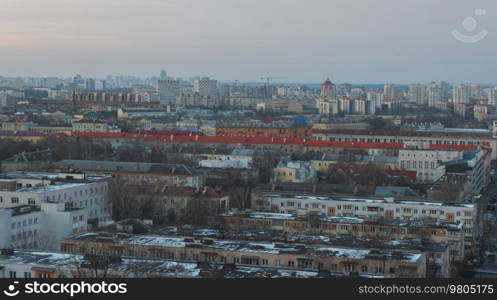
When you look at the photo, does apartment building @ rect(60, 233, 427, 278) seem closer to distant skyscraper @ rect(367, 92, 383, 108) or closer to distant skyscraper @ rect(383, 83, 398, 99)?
distant skyscraper @ rect(367, 92, 383, 108)

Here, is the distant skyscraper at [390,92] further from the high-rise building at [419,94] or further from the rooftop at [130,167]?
the rooftop at [130,167]

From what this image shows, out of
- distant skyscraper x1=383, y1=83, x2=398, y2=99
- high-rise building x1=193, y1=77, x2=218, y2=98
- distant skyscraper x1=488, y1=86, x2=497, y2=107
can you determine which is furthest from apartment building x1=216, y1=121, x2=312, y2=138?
distant skyscraper x1=383, y1=83, x2=398, y2=99

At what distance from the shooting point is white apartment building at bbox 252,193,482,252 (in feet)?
26.0

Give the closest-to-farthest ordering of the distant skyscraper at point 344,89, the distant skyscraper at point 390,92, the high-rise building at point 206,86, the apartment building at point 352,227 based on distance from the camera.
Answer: the apartment building at point 352,227 → the high-rise building at point 206,86 → the distant skyscraper at point 390,92 → the distant skyscraper at point 344,89

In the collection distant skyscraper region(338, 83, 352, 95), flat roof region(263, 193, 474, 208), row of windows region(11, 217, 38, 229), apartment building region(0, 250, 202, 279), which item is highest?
distant skyscraper region(338, 83, 352, 95)

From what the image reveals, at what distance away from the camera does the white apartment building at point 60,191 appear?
23.7 ft

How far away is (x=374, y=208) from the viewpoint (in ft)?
26.9

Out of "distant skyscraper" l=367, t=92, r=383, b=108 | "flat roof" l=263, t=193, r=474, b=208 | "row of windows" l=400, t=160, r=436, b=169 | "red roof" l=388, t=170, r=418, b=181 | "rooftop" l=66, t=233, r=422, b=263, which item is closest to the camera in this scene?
"rooftop" l=66, t=233, r=422, b=263

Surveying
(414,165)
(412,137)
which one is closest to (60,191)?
(414,165)

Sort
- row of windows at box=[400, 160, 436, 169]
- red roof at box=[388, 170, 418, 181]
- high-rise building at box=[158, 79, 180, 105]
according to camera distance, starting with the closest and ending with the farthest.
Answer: red roof at box=[388, 170, 418, 181] → row of windows at box=[400, 160, 436, 169] → high-rise building at box=[158, 79, 180, 105]

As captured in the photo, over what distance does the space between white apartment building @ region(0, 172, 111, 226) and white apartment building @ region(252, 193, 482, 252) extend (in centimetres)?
158

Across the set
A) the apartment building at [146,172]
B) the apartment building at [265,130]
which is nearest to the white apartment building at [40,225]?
the apartment building at [146,172]

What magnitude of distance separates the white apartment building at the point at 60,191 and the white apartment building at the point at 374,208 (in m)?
1.58

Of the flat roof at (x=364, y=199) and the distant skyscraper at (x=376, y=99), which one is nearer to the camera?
the flat roof at (x=364, y=199)
